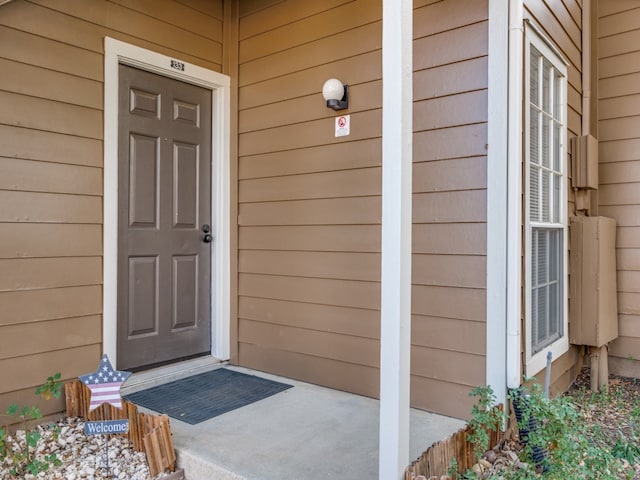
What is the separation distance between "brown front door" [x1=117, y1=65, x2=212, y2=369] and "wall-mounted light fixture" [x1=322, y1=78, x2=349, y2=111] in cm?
100

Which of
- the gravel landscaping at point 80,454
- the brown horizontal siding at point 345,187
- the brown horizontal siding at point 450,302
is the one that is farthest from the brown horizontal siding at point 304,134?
the gravel landscaping at point 80,454

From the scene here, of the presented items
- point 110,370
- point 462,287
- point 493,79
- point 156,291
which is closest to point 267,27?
point 493,79

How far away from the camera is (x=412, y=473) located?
156cm

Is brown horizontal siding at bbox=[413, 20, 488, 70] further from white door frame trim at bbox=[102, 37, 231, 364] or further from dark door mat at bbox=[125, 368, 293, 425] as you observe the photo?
dark door mat at bbox=[125, 368, 293, 425]

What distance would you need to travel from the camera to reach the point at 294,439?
216cm

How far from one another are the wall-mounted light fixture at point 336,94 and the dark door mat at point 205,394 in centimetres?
177

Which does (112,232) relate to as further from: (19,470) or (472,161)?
(472,161)

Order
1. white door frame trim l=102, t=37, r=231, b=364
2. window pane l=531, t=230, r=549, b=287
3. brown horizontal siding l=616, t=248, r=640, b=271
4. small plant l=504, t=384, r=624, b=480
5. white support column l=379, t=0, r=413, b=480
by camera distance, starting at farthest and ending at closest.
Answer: brown horizontal siding l=616, t=248, r=640, b=271 → white door frame trim l=102, t=37, r=231, b=364 → window pane l=531, t=230, r=549, b=287 → small plant l=504, t=384, r=624, b=480 → white support column l=379, t=0, r=413, b=480

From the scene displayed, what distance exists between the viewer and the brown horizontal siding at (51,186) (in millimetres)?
2326

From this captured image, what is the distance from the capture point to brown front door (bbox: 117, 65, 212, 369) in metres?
2.85

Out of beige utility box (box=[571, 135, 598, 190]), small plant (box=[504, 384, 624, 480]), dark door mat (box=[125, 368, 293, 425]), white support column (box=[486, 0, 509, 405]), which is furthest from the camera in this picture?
beige utility box (box=[571, 135, 598, 190])

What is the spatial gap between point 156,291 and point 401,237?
78.4 inches

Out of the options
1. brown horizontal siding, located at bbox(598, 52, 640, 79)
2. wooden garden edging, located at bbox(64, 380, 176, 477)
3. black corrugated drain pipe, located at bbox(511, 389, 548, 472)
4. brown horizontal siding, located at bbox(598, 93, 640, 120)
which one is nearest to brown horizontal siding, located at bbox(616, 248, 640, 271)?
brown horizontal siding, located at bbox(598, 93, 640, 120)

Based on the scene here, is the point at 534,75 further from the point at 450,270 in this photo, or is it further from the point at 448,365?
the point at 448,365
